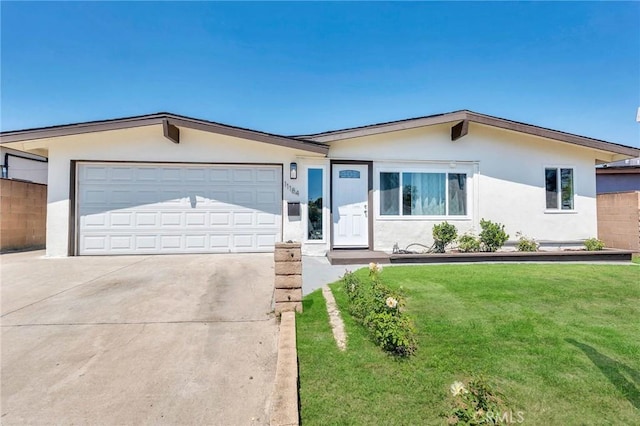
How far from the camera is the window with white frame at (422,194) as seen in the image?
8250mm

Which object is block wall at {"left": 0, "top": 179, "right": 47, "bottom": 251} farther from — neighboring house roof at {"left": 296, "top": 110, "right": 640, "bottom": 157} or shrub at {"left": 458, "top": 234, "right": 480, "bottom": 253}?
shrub at {"left": 458, "top": 234, "right": 480, "bottom": 253}

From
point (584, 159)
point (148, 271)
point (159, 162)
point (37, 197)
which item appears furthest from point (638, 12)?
point (37, 197)

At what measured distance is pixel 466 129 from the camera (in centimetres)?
792

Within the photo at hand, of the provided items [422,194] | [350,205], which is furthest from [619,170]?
[350,205]

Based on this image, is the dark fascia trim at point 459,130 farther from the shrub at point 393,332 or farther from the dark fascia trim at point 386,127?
the shrub at point 393,332

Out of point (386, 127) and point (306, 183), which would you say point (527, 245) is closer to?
point (386, 127)

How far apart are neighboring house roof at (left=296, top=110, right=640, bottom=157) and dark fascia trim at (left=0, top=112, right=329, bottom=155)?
0.32 metres

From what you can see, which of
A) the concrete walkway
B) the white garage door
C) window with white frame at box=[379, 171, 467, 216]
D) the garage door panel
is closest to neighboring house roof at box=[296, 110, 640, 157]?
window with white frame at box=[379, 171, 467, 216]

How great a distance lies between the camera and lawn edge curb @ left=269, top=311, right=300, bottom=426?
5.86ft

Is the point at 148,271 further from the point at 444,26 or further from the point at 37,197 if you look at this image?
the point at 444,26

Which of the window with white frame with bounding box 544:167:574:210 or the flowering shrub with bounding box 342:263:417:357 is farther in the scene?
the window with white frame with bounding box 544:167:574:210

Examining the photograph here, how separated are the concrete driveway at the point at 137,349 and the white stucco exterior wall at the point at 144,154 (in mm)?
2383

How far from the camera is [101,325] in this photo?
3477 mm

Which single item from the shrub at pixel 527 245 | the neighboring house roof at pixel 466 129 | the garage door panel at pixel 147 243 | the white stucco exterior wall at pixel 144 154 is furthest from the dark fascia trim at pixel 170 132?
the shrub at pixel 527 245
